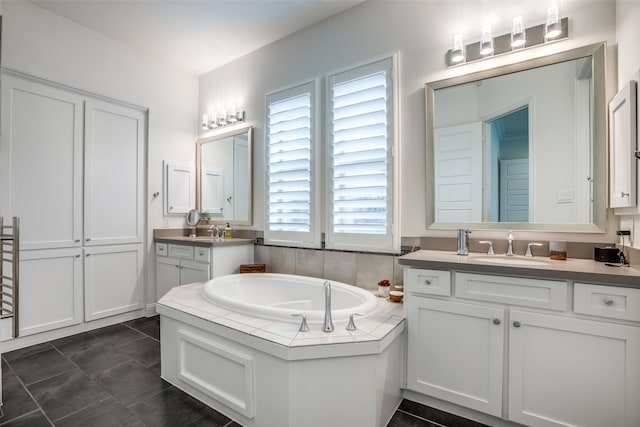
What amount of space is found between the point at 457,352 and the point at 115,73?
154 inches

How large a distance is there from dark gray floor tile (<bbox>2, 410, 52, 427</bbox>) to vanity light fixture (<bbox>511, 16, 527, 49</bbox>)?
11.5ft

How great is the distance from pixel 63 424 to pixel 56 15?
326 centimetres

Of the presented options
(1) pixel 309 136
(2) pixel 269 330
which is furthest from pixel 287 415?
(1) pixel 309 136

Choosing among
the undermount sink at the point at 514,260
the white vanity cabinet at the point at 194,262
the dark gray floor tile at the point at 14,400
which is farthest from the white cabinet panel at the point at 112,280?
the undermount sink at the point at 514,260

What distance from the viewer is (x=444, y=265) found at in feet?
5.69

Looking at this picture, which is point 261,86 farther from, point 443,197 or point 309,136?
point 443,197

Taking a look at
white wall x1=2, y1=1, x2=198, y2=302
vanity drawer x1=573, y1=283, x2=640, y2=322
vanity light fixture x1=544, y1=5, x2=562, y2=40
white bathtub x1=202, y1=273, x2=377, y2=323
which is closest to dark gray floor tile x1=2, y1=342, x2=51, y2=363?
white wall x1=2, y1=1, x2=198, y2=302

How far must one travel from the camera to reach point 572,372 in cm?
145

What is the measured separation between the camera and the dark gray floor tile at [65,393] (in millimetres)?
1837

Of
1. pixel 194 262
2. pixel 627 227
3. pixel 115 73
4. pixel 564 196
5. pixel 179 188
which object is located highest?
pixel 115 73

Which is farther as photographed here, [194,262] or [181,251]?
[181,251]

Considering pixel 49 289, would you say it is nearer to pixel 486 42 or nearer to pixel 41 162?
pixel 41 162

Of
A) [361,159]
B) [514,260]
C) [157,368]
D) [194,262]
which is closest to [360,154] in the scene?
[361,159]

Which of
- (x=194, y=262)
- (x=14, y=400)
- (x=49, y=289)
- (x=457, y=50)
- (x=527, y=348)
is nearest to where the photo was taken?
(x=527, y=348)
